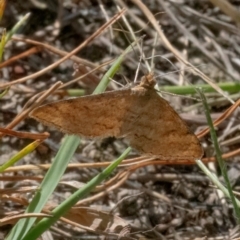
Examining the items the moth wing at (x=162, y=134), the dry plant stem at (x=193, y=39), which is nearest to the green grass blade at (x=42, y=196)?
the moth wing at (x=162, y=134)

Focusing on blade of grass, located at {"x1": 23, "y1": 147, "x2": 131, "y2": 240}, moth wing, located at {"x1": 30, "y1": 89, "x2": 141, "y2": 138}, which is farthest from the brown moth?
blade of grass, located at {"x1": 23, "y1": 147, "x2": 131, "y2": 240}

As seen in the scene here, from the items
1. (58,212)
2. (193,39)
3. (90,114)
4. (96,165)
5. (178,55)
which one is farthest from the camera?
(193,39)

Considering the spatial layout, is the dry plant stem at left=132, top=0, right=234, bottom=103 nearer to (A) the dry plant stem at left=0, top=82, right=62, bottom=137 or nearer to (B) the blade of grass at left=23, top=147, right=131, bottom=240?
(A) the dry plant stem at left=0, top=82, right=62, bottom=137

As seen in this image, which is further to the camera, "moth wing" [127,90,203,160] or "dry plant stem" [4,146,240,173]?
"dry plant stem" [4,146,240,173]

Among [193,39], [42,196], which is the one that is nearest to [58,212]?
[42,196]

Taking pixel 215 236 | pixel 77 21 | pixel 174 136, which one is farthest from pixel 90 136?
pixel 77 21

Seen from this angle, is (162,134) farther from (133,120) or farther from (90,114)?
(90,114)

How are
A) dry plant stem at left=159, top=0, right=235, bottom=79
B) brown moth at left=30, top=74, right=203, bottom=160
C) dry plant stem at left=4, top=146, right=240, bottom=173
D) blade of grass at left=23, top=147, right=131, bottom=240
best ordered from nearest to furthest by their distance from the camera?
blade of grass at left=23, top=147, right=131, bottom=240, brown moth at left=30, top=74, right=203, bottom=160, dry plant stem at left=4, top=146, right=240, bottom=173, dry plant stem at left=159, top=0, right=235, bottom=79

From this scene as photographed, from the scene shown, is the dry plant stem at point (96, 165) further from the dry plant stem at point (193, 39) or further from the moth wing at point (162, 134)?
the dry plant stem at point (193, 39)

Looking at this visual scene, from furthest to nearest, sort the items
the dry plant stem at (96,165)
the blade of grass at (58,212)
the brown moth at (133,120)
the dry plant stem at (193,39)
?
the dry plant stem at (193,39), the dry plant stem at (96,165), the brown moth at (133,120), the blade of grass at (58,212)
